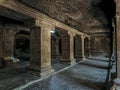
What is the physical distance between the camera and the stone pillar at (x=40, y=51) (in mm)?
5254

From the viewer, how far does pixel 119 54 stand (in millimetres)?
3080

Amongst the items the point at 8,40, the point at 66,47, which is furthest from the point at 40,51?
the point at 8,40

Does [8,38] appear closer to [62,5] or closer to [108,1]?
[62,5]

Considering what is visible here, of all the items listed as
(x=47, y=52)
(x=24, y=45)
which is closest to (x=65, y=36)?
(x=47, y=52)

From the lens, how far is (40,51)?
17.4ft

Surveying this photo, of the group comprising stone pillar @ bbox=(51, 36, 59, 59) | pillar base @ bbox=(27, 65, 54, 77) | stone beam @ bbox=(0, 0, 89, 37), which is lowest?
pillar base @ bbox=(27, 65, 54, 77)

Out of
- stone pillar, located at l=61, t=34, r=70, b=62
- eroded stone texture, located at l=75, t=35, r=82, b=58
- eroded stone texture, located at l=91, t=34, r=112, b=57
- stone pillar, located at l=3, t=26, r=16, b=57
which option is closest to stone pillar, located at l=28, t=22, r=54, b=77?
stone pillar, located at l=61, t=34, r=70, b=62

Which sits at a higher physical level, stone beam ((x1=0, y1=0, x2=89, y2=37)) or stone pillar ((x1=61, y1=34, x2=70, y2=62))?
stone beam ((x1=0, y1=0, x2=89, y2=37))

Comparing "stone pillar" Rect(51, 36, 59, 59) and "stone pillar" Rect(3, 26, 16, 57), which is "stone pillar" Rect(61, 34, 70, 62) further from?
"stone pillar" Rect(51, 36, 59, 59)

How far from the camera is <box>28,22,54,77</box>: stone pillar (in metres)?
5.25

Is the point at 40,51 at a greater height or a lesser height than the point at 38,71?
greater

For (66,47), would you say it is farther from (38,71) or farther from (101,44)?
(101,44)

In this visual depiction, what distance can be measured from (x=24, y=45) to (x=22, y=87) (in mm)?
11861

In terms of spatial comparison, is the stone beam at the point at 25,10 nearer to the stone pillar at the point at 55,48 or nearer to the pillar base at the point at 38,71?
the pillar base at the point at 38,71
